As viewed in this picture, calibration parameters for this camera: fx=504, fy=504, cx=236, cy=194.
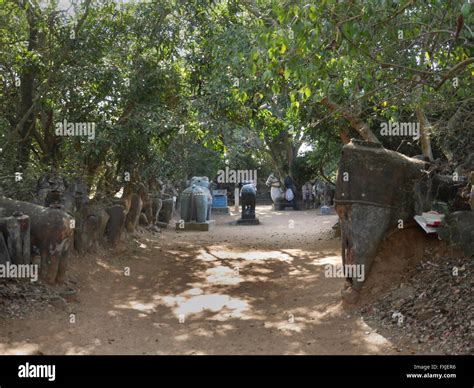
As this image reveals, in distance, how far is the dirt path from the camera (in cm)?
609

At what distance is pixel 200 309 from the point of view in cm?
795

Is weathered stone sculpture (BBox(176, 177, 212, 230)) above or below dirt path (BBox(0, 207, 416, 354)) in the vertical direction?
above

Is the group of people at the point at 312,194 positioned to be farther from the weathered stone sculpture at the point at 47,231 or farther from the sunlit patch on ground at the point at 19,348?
the sunlit patch on ground at the point at 19,348

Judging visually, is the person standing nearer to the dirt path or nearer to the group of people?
the group of people

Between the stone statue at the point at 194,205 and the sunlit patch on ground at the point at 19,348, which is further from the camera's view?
the stone statue at the point at 194,205

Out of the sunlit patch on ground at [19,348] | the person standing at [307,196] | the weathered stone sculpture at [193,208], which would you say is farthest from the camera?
the person standing at [307,196]

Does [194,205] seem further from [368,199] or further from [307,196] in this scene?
[307,196]

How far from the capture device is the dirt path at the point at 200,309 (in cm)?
609

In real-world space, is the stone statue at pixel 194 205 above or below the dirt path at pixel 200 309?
above

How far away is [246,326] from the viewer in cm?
707

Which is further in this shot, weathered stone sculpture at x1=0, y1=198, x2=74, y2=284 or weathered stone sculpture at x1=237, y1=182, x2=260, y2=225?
weathered stone sculpture at x1=237, y1=182, x2=260, y2=225

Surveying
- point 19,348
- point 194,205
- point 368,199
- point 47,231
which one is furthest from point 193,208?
point 19,348

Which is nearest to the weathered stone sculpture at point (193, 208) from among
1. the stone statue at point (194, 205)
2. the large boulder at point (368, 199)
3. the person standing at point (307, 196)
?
the stone statue at point (194, 205)

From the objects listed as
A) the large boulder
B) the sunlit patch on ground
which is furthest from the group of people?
the sunlit patch on ground
